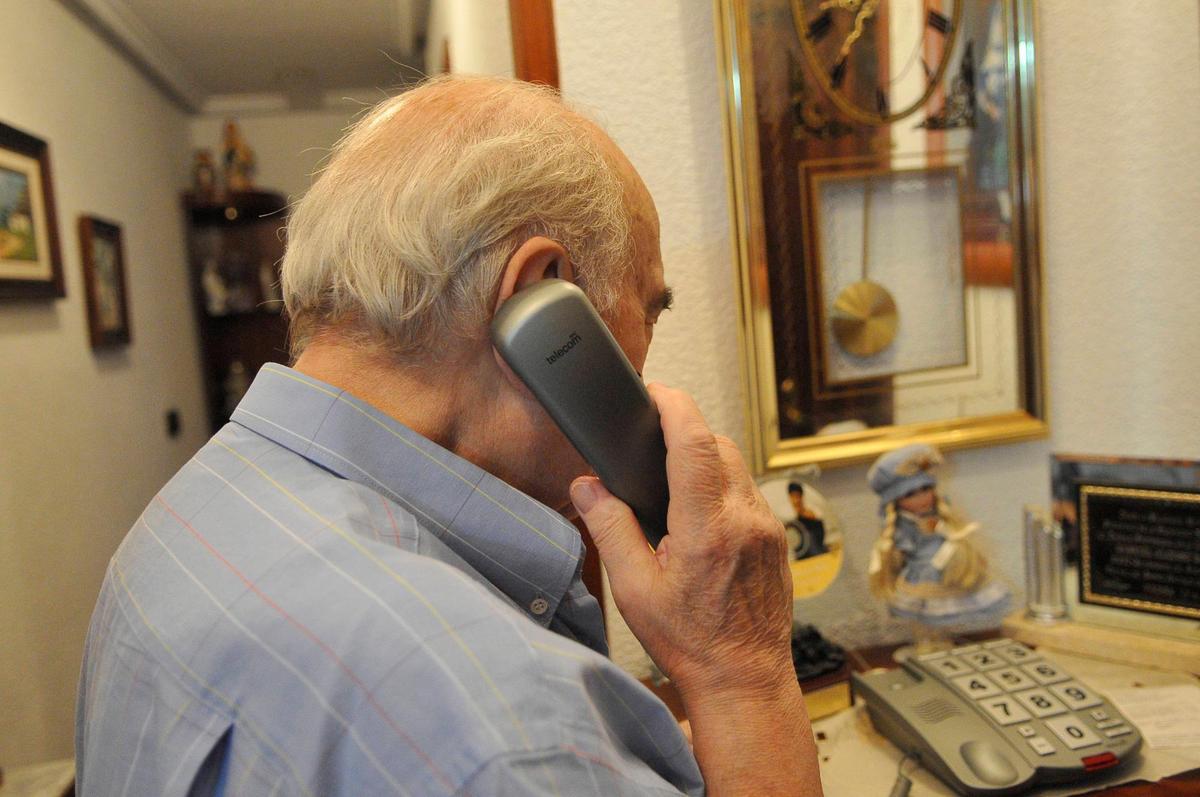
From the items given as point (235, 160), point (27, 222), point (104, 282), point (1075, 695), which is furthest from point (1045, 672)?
point (235, 160)

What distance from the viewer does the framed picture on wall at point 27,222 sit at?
1.63 m

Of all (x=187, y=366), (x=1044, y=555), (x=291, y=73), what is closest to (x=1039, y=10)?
(x=1044, y=555)

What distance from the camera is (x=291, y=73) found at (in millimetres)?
3209

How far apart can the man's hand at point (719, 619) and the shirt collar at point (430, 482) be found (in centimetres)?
5

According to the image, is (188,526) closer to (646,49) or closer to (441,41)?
(646,49)

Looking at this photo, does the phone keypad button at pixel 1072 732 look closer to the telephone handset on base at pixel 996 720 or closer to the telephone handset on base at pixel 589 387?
the telephone handset on base at pixel 996 720

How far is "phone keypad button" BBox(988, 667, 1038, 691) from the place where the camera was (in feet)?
2.53

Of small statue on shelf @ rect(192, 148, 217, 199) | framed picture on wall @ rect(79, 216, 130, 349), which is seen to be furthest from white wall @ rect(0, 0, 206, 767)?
small statue on shelf @ rect(192, 148, 217, 199)

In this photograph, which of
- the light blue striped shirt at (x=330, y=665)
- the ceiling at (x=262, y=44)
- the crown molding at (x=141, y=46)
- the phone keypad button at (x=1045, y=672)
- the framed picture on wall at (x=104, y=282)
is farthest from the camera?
the ceiling at (x=262, y=44)

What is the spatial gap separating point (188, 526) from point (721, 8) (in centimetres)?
81

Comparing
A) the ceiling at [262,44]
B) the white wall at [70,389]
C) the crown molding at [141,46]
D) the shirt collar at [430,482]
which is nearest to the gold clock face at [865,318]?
the shirt collar at [430,482]

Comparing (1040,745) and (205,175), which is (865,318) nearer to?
(1040,745)

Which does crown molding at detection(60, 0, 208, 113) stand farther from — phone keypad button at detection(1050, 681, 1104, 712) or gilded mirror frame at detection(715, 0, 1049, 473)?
phone keypad button at detection(1050, 681, 1104, 712)

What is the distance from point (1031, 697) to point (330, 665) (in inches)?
26.8
